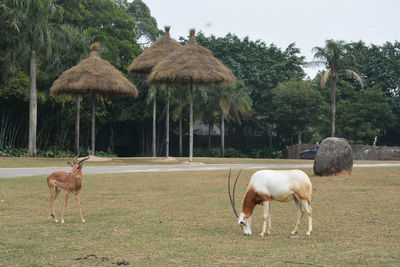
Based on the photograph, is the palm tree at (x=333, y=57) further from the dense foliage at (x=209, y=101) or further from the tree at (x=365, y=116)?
the tree at (x=365, y=116)

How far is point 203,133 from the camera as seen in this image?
177 feet

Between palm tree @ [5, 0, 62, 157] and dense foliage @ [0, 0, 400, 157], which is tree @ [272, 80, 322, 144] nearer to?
dense foliage @ [0, 0, 400, 157]

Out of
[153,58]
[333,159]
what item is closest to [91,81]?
[153,58]

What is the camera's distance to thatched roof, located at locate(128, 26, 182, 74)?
3275cm

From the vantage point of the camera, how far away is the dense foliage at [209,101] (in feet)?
113

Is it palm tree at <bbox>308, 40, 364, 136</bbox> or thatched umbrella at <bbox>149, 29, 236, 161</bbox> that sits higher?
palm tree at <bbox>308, 40, 364, 136</bbox>

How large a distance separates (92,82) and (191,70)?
518 centimetres

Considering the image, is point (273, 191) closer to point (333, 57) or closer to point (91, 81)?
point (91, 81)

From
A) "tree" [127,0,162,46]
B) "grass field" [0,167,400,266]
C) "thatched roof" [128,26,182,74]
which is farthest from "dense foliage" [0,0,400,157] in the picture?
"grass field" [0,167,400,266]

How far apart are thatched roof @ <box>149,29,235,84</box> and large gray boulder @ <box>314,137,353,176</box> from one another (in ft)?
30.7

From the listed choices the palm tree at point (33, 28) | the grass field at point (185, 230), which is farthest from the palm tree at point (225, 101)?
the grass field at point (185, 230)

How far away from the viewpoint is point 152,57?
1297 inches

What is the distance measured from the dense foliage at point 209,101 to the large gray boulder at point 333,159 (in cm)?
1743

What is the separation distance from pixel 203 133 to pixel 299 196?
149 ft
